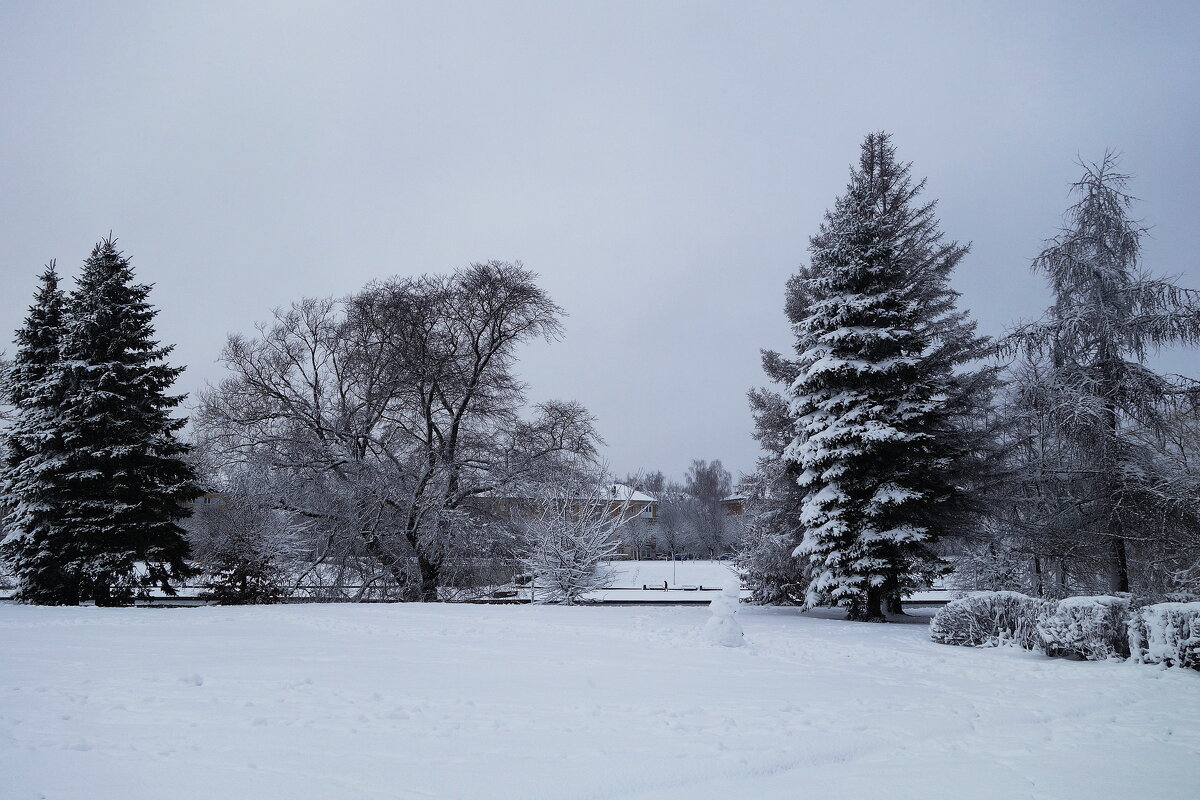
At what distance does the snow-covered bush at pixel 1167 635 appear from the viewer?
9297 millimetres

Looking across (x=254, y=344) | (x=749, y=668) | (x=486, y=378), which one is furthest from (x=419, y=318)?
(x=749, y=668)

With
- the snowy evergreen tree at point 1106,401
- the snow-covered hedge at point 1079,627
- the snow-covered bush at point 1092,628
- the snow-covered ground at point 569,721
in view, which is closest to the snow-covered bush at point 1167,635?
the snow-covered hedge at point 1079,627

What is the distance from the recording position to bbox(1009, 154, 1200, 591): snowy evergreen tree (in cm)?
1300

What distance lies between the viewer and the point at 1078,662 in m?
10.2

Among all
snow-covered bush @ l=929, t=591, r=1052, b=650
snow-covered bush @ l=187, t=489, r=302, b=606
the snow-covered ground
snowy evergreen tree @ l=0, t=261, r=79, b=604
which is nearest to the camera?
the snow-covered ground

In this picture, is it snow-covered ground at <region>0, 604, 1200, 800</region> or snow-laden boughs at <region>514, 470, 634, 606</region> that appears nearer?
snow-covered ground at <region>0, 604, 1200, 800</region>

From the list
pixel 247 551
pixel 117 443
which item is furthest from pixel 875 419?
pixel 117 443

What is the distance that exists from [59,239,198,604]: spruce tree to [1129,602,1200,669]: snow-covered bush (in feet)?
67.9

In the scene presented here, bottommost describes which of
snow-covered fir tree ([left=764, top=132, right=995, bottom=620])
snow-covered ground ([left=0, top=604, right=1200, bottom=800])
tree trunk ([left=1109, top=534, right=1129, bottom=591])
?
snow-covered ground ([left=0, top=604, right=1200, bottom=800])

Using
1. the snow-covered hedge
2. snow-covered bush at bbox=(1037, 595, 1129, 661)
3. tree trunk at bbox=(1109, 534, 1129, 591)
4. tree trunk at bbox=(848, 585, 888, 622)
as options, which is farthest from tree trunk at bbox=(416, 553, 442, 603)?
tree trunk at bbox=(1109, 534, 1129, 591)

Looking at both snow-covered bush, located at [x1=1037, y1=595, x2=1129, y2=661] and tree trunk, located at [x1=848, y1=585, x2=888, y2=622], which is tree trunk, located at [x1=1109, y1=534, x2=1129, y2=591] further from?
tree trunk, located at [x1=848, y1=585, x2=888, y2=622]

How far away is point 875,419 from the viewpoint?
15562 mm

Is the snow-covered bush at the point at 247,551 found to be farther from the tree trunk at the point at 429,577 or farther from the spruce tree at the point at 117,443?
the tree trunk at the point at 429,577

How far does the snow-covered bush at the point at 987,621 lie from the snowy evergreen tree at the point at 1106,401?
2775 millimetres
